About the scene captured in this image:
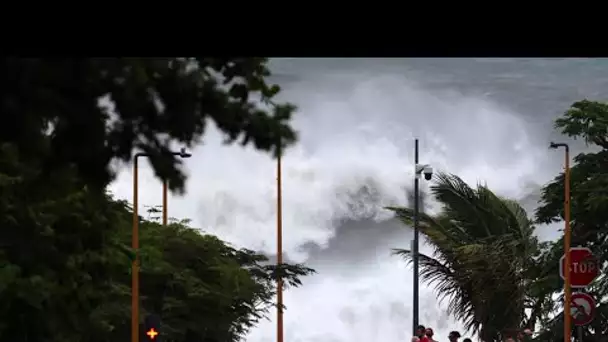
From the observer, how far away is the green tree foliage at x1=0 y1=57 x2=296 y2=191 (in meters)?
8.84

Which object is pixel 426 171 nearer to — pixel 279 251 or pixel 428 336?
pixel 279 251

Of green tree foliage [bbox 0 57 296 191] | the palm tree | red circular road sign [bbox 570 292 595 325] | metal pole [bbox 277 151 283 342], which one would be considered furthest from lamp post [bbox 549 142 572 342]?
green tree foliage [bbox 0 57 296 191]

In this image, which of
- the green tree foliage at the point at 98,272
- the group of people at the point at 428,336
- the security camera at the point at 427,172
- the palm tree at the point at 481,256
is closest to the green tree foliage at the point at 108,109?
the green tree foliage at the point at 98,272

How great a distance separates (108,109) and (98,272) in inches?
468

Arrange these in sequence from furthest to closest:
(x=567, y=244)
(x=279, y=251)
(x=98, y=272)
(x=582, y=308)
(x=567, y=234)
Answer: (x=279, y=251) < (x=567, y=244) < (x=567, y=234) < (x=582, y=308) < (x=98, y=272)

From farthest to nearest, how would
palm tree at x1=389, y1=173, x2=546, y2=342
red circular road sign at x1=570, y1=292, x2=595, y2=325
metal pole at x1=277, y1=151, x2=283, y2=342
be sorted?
metal pole at x1=277, y1=151, x2=283, y2=342 → palm tree at x1=389, y1=173, x2=546, y2=342 → red circular road sign at x1=570, y1=292, x2=595, y2=325

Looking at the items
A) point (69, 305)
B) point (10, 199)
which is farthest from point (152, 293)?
point (10, 199)

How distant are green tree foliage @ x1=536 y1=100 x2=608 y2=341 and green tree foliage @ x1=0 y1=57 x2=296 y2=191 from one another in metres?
23.3

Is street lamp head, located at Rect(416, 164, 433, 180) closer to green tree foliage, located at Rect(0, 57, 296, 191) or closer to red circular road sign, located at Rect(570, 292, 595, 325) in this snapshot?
red circular road sign, located at Rect(570, 292, 595, 325)

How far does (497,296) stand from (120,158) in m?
26.6

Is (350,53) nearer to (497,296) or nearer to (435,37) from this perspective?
(435,37)

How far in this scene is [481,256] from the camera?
3447 centimetres

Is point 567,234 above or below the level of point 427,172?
below

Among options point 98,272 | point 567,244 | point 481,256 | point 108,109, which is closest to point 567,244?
point 567,244
